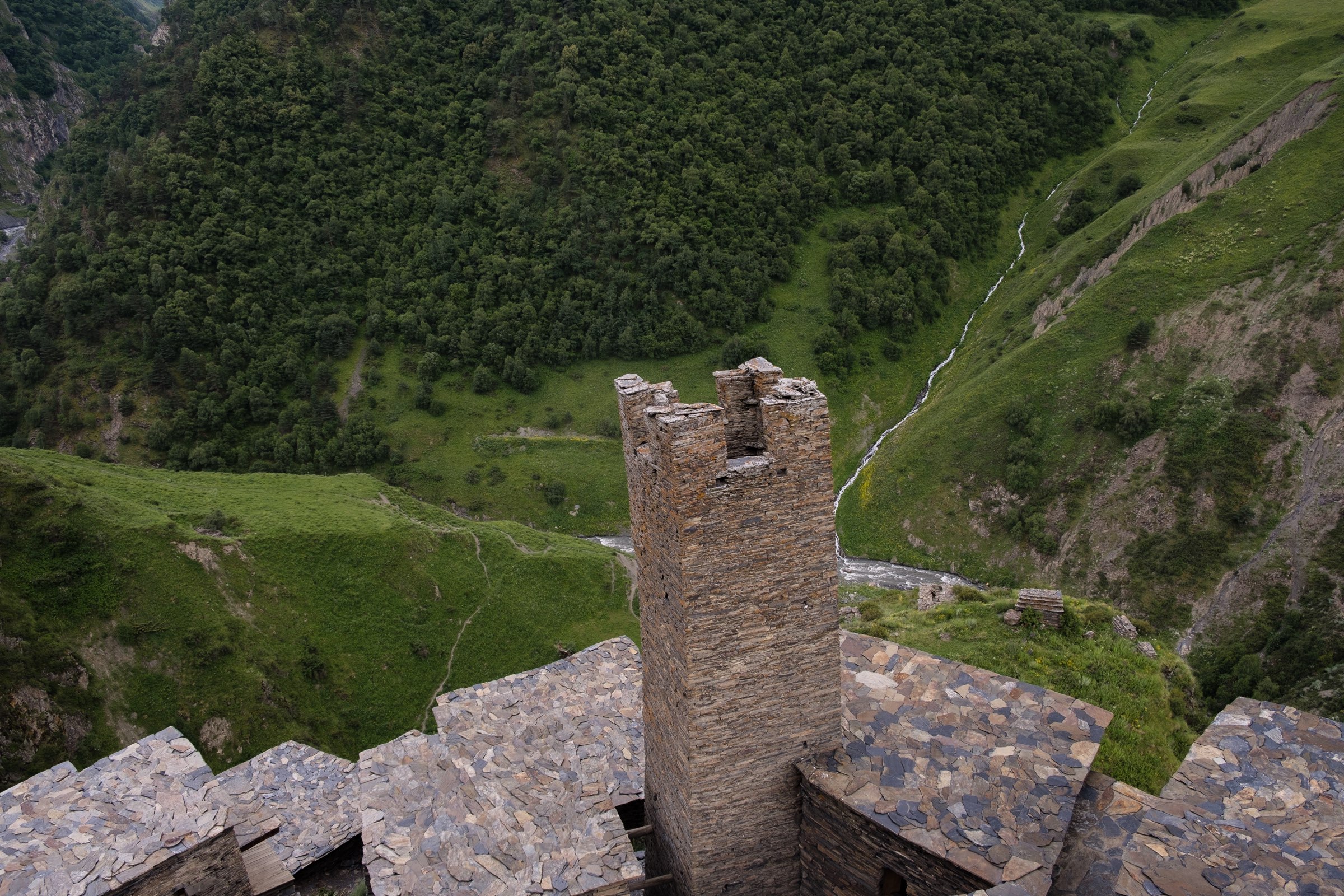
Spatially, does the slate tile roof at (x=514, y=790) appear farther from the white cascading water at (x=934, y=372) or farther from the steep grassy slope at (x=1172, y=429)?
the white cascading water at (x=934, y=372)

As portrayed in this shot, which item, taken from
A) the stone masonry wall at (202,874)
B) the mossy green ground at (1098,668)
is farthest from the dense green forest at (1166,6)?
the stone masonry wall at (202,874)

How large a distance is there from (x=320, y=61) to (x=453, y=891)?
4245 inches

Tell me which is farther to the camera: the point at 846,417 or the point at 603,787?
the point at 846,417

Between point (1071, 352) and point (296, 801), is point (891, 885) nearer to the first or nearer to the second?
point (296, 801)

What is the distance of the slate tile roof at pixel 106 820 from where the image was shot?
599 inches

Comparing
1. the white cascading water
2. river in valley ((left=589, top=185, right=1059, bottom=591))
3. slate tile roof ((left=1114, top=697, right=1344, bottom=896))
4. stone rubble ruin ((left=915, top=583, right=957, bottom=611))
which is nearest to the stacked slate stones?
stone rubble ruin ((left=915, top=583, right=957, bottom=611))

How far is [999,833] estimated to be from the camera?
42.9 ft

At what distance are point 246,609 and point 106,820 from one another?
71.4ft

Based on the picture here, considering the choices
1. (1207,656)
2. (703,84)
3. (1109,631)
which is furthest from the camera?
(703,84)

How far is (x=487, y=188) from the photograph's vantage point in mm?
91250

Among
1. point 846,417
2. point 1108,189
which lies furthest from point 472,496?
point 1108,189

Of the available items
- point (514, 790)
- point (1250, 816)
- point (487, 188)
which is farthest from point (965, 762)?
point (487, 188)

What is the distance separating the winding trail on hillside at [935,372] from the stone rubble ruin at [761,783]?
152 ft

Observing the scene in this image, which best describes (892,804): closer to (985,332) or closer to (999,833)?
(999,833)
